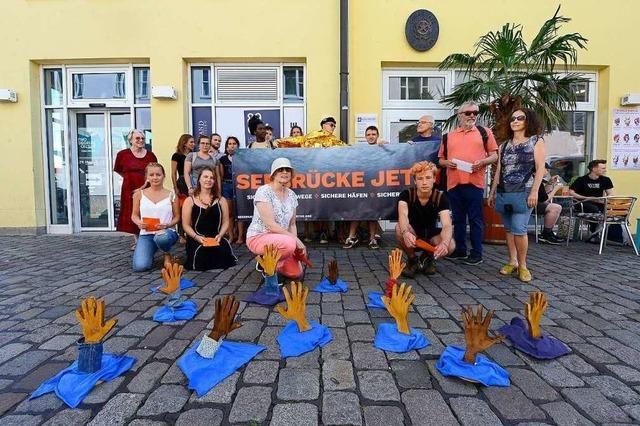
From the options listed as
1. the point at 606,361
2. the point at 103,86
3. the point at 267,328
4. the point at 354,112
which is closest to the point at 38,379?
the point at 267,328

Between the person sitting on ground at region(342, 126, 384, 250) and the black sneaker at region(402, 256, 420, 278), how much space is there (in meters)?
1.71

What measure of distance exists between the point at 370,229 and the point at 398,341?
3.93 m

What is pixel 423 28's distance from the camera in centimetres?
757

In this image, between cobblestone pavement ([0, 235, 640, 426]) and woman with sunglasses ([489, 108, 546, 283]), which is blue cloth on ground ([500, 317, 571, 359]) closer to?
cobblestone pavement ([0, 235, 640, 426])

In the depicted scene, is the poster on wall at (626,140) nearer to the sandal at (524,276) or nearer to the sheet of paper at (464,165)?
the sheet of paper at (464,165)

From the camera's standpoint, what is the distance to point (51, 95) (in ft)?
26.7

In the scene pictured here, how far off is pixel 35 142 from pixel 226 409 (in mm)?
8492

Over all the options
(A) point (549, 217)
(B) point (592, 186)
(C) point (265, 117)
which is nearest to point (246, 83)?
(C) point (265, 117)

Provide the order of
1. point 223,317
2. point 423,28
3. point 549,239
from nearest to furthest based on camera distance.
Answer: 1. point 223,317
2. point 549,239
3. point 423,28

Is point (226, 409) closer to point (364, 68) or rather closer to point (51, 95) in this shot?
point (364, 68)

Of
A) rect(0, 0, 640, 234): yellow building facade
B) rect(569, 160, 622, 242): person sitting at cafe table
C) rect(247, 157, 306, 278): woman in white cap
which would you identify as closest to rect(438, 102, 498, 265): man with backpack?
rect(247, 157, 306, 278): woman in white cap

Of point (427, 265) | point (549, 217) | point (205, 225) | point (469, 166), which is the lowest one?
point (427, 265)

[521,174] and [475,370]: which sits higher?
[521,174]

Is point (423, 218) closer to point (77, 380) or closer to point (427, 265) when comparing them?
point (427, 265)
